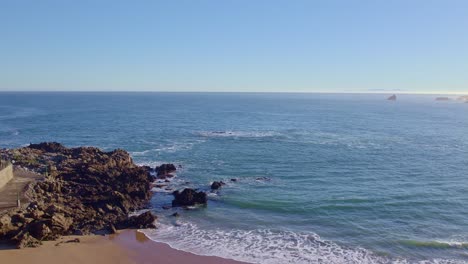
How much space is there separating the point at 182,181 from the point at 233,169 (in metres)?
7.78

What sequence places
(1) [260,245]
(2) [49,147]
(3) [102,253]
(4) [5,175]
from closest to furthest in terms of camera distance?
(3) [102,253] → (1) [260,245] → (4) [5,175] → (2) [49,147]

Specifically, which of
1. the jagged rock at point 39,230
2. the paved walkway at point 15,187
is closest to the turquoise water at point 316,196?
the jagged rock at point 39,230

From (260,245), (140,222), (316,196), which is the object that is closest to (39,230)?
(140,222)

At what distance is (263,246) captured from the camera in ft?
89.8

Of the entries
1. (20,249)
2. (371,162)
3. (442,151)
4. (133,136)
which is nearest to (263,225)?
A: (20,249)

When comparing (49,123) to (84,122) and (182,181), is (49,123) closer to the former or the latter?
(84,122)

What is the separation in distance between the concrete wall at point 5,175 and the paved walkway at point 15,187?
31cm

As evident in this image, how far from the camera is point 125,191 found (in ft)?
124

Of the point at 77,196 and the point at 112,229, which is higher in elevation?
the point at 77,196

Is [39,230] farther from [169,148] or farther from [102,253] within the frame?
[169,148]

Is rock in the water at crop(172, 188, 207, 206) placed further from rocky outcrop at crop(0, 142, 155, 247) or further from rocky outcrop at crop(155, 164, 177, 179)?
rocky outcrop at crop(155, 164, 177, 179)

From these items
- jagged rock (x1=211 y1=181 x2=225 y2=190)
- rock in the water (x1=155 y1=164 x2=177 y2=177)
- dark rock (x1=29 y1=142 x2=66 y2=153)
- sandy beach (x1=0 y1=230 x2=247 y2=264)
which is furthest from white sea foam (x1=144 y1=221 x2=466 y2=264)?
dark rock (x1=29 y1=142 x2=66 y2=153)

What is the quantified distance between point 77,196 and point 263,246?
1851cm

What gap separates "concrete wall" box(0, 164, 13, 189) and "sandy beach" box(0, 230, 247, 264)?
437 inches
